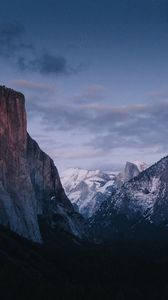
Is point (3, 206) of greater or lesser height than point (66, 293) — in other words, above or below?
above

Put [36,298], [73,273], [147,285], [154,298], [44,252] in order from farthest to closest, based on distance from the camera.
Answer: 1. [44,252]
2. [73,273]
3. [147,285]
4. [154,298]
5. [36,298]

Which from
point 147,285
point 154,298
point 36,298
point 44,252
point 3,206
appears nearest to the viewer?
point 36,298

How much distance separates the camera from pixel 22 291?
121562mm

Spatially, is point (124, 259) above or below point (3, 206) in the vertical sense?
below

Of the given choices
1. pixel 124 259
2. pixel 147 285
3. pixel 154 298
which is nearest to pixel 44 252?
pixel 124 259

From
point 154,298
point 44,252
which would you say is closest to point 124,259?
point 44,252

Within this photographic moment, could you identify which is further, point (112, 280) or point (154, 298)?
point (112, 280)

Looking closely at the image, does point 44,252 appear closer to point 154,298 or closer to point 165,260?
point 165,260

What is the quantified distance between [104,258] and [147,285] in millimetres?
50991

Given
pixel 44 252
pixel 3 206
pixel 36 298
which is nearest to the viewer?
pixel 36 298

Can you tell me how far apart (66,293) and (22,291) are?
29.5 ft

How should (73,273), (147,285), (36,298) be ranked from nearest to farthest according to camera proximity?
(36,298) < (147,285) < (73,273)

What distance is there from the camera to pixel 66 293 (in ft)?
410

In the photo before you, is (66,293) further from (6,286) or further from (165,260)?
(165,260)
